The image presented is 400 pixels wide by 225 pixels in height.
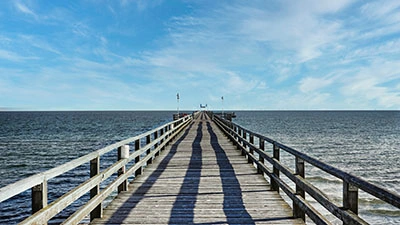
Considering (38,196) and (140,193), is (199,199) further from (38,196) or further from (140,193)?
(38,196)

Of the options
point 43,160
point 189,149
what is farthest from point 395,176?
point 43,160

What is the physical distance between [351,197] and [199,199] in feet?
10.1

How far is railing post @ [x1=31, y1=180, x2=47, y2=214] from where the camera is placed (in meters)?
2.94

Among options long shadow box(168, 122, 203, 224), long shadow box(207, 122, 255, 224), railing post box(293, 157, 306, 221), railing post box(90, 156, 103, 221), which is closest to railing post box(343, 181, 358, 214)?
railing post box(293, 157, 306, 221)

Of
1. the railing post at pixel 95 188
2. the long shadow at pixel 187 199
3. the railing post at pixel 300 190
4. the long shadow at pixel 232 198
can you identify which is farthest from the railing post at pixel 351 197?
the railing post at pixel 95 188

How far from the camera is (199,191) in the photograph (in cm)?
626

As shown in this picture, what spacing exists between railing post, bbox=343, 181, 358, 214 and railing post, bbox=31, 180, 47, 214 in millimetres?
2923

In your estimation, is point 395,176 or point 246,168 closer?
point 246,168

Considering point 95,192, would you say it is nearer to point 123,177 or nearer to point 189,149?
point 123,177

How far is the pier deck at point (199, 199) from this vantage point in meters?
4.70

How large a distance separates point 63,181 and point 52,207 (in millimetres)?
12483

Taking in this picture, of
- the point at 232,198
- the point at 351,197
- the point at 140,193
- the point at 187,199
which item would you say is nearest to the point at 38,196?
the point at 351,197

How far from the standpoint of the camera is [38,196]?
9.77ft

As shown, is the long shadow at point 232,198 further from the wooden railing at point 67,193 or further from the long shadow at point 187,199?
the wooden railing at point 67,193
